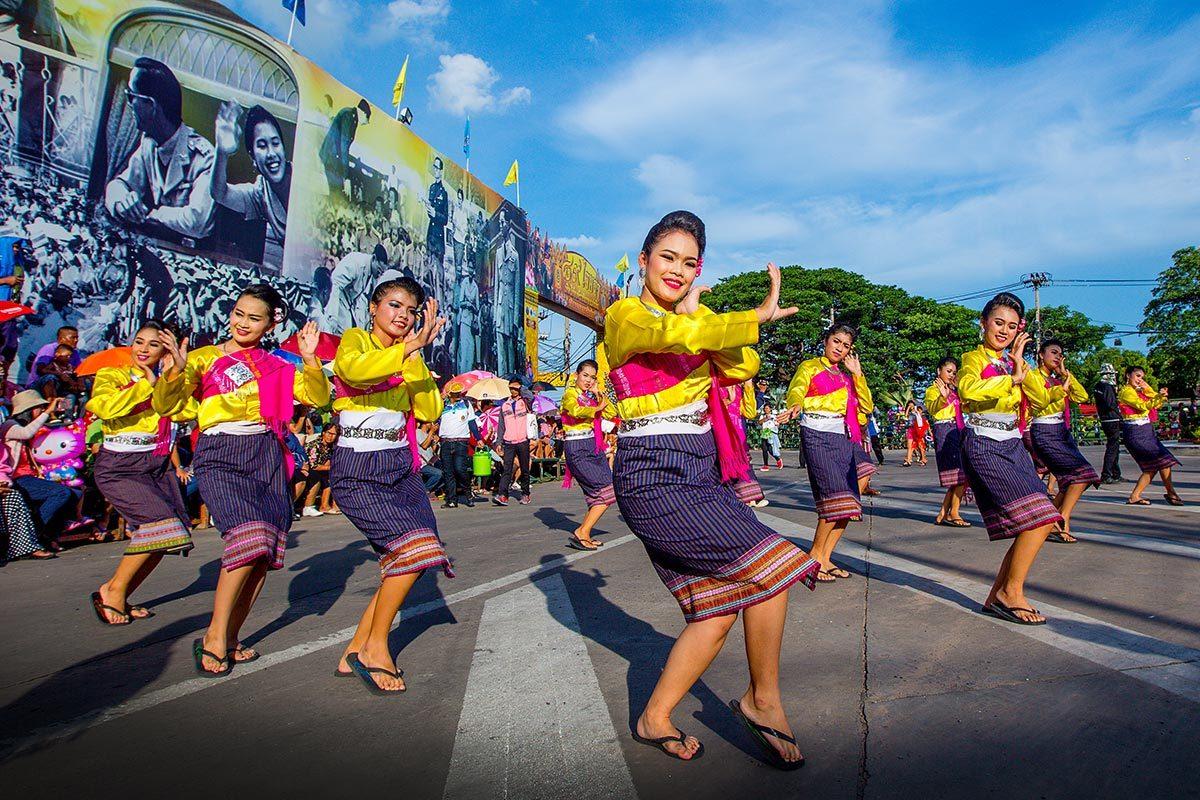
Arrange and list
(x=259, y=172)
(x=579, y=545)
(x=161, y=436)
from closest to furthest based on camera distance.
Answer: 1. (x=161, y=436)
2. (x=579, y=545)
3. (x=259, y=172)

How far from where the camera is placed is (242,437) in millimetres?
3908

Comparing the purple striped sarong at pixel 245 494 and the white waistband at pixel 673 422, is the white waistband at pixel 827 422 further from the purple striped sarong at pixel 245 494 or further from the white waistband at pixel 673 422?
the purple striped sarong at pixel 245 494

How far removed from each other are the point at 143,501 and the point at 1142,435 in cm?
1044

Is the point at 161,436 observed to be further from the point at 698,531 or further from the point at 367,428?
the point at 698,531

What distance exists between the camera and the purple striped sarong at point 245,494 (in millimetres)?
3689

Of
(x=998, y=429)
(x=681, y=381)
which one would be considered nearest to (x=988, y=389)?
(x=998, y=429)

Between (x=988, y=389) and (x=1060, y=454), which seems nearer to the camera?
(x=988, y=389)

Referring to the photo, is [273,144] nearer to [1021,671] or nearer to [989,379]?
[989,379]

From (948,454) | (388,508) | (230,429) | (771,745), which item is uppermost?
(230,429)

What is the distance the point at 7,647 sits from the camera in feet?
13.6

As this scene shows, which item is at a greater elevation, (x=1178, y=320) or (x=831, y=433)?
(x=1178, y=320)

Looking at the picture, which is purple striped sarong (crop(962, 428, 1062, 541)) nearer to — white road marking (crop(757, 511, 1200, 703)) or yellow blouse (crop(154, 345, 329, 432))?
white road marking (crop(757, 511, 1200, 703))

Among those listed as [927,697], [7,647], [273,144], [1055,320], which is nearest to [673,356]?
[927,697]

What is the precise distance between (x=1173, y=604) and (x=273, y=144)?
57.9 ft
